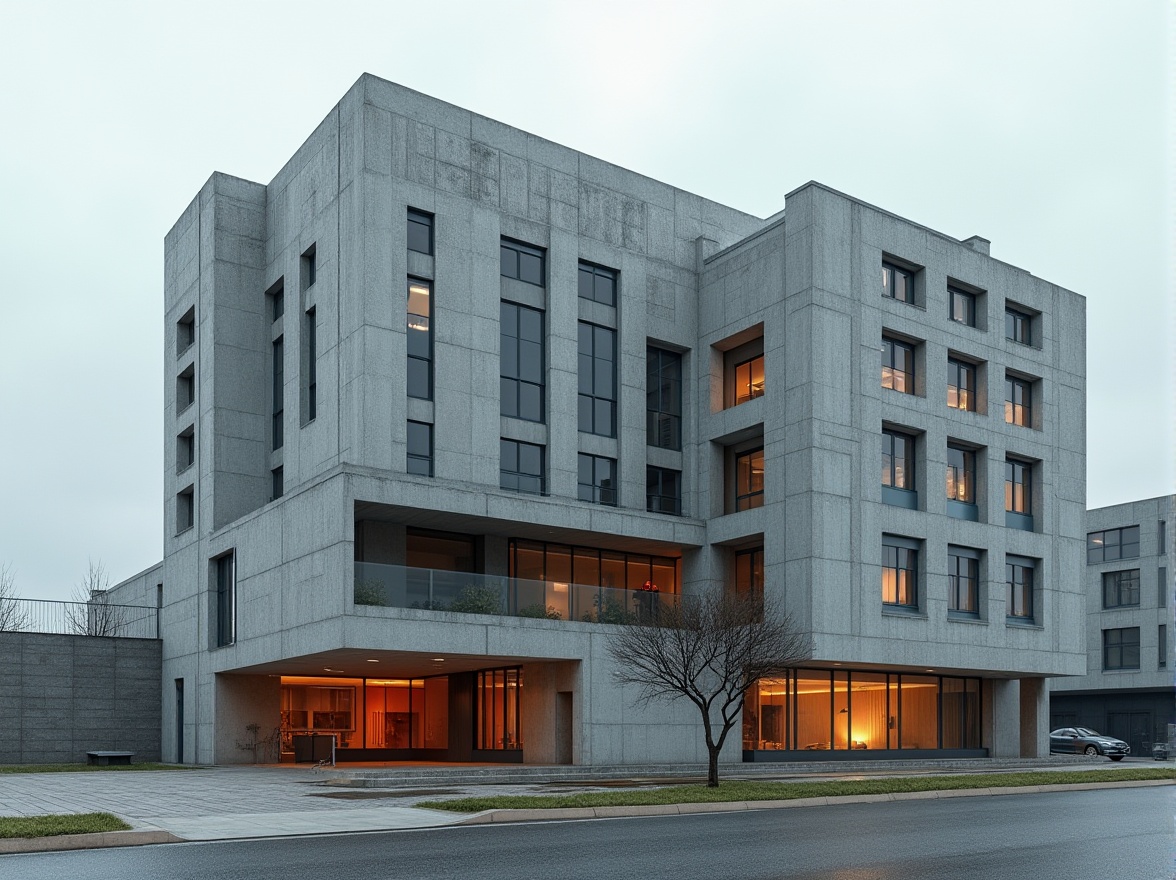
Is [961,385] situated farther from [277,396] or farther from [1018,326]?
[277,396]

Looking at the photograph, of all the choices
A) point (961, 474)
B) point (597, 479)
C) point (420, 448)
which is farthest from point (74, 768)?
point (961, 474)

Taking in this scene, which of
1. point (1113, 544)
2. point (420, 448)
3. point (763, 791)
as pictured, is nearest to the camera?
point (763, 791)

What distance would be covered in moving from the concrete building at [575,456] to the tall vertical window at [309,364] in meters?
0.12

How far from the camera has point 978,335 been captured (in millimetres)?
45219

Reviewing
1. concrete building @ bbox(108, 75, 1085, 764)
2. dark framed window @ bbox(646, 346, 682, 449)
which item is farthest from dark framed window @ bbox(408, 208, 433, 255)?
dark framed window @ bbox(646, 346, 682, 449)

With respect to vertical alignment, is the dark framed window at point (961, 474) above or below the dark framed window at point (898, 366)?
below

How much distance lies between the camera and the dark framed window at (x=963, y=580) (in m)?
43.4

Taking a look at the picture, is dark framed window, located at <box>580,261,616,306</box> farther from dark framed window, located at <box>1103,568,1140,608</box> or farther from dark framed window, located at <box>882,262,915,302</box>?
dark framed window, located at <box>1103,568,1140,608</box>

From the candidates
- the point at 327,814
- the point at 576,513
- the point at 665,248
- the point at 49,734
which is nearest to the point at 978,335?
the point at 665,248

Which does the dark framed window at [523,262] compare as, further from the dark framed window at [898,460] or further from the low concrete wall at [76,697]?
the low concrete wall at [76,697]

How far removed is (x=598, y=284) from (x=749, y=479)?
8.81m

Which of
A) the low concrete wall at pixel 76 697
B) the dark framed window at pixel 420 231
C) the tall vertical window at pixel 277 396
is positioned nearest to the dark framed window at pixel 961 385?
the dark framed window at pixel 420 231

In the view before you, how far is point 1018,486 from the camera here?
4675cm

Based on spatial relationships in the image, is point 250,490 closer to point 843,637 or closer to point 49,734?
point 49,734
